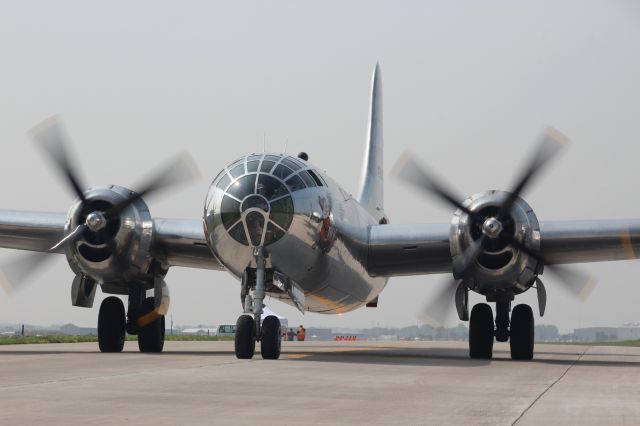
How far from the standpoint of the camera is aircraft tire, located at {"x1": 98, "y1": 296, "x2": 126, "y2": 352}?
22.3 m

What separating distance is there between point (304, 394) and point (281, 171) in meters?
8.82

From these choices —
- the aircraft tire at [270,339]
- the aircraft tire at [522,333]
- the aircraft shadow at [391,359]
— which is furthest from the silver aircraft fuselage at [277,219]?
the aircraft tire at [522,333]

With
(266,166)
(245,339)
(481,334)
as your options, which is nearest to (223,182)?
(266,166)

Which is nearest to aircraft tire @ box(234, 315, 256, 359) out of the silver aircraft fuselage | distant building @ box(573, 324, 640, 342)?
the silver aircraft fuselage

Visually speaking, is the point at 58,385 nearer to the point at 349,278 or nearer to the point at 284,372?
the point at 284,372

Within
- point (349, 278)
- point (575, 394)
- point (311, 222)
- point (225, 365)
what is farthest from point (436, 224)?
point (575, 394)

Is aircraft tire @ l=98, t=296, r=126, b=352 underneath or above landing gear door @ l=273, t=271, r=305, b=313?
underneath

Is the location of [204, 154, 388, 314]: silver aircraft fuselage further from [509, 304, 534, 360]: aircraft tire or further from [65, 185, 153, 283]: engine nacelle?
[509, 304, 534, 360]: aircraft tire

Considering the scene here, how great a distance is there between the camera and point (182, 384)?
→ 1159 centimetres

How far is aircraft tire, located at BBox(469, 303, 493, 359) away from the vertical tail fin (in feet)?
28.9

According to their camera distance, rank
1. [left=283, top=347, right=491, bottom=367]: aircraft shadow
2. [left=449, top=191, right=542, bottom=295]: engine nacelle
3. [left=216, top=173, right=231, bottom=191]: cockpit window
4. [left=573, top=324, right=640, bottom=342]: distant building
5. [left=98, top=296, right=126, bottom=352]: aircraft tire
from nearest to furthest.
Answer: [left=283, top=347, right=491, bottom=367]: aircraft shadow < [left=216, top=173, right=231, bottom=191]: cockpit window < [left=449, top=191, right=542, bottom=295]: engine nacelle < [left=98, top=296, right=126, bottom=352]: aircraft tire < [left=573, top=324, right=640, bottom=342]: distant building

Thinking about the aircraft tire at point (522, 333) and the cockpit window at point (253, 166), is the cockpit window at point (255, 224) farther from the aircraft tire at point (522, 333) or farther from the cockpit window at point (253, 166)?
the aircraft tire at point (522, 333)

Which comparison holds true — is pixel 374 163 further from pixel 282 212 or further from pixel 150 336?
pixel 282 212

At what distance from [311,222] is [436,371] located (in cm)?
512
